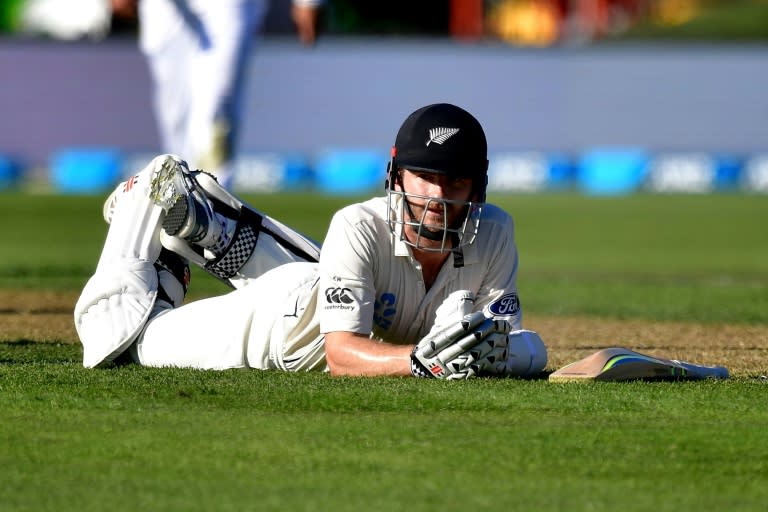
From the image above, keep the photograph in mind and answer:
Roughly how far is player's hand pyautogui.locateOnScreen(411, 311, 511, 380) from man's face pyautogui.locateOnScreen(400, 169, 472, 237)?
498 mm

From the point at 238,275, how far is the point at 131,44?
70.1ft

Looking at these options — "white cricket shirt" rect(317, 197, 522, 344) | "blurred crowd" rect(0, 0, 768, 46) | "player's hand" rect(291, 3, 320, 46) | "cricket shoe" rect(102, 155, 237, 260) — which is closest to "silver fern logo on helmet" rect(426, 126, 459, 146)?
"white cricket shirt" rect(317, 197, 522, 344)

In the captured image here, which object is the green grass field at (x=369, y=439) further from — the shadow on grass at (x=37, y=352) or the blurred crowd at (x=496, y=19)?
the blurred crowd at (x=496, y=19)

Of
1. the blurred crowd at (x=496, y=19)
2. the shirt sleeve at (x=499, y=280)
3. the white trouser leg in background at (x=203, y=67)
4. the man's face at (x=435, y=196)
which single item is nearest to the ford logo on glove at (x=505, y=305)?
the shirt sleeve at (x=499, y=280)

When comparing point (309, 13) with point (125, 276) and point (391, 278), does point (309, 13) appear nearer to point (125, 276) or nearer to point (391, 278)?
point (125, 276)

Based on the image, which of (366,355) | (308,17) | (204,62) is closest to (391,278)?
(366,355)

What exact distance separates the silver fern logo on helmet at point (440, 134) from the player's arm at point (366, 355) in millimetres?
814

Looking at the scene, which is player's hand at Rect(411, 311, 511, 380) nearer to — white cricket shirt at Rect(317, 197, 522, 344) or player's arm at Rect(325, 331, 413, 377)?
player's arm at Rect(325, 331, 413, 377)

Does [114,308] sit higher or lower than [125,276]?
lower

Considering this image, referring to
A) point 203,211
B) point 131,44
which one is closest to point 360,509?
point 203,211

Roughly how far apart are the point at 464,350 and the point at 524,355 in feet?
1.59

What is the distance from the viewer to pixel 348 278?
5.52 meters

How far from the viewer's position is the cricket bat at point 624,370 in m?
5.64

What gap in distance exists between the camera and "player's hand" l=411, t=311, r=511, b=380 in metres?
5.18
